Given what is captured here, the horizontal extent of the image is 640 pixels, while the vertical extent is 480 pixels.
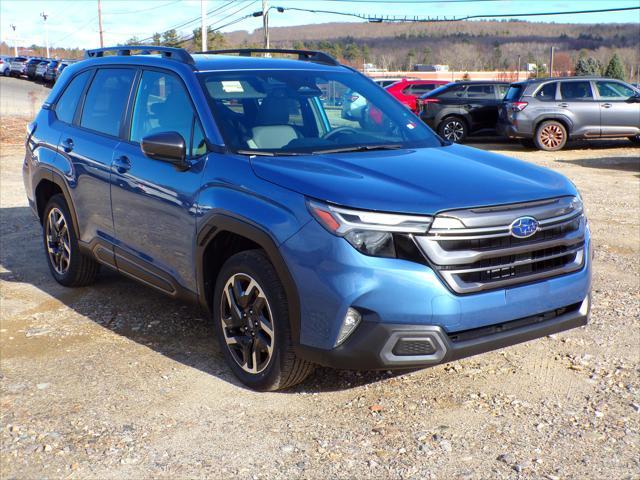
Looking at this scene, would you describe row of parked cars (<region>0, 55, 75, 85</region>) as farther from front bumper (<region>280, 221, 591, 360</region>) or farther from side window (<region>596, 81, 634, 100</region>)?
front bumper (<region>280, 221, 591, 360</region>)

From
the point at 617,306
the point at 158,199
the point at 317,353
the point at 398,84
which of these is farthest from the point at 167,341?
the point at 398,84

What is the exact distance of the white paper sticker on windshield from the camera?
481cm

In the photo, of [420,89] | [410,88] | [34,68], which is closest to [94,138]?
[410,88]

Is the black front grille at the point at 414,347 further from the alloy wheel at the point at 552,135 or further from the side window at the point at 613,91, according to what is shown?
the side window at the point at 613,91

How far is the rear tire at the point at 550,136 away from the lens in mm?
17781

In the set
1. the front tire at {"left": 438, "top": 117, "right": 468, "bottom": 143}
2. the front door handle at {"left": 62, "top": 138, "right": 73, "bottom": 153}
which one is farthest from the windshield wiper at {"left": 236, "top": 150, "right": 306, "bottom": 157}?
the front tire at {"left": 438, "top": 117, "right": 468, "bottom": 143}

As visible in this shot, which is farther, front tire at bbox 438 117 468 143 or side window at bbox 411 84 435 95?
side window at bbox 411 84 435 95

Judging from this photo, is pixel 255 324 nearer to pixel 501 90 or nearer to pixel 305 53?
pixel 305 53

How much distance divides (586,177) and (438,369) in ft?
31.2

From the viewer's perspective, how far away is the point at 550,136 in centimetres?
1789

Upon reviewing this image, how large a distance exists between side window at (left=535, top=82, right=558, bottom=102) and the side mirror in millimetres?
14571

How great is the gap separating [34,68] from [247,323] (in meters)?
57.7

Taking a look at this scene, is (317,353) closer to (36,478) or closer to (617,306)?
(36,478)

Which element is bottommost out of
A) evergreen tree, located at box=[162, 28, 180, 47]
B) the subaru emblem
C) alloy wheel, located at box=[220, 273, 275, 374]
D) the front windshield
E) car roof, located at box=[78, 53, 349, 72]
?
alloy wheel, located at box=[220, 273, 275, 374]
